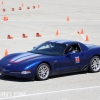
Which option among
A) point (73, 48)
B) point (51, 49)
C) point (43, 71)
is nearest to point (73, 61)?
point (73, 48)

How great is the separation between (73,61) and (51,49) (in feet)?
2.84

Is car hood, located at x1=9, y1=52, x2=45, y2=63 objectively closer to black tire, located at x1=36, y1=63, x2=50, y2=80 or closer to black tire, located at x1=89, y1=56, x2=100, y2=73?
black tire, located at x1=36, y1=63, x2=50, y2=80

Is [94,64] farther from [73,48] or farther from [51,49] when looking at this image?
[51,49]

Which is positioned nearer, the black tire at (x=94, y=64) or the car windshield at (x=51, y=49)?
the car windshield at (x=51, y=49)

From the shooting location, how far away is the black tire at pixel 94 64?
14.3 meters

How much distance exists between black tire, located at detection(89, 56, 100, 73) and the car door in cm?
31

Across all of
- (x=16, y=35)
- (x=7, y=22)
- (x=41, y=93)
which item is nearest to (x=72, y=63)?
(x=41, y=93)

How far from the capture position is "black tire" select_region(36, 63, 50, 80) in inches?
500

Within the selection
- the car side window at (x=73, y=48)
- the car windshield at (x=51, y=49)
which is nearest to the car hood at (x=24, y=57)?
the car windshield at (x=51, y=49)

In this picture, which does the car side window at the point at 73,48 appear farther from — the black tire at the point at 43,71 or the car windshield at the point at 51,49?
the black tire at the point at 43,71

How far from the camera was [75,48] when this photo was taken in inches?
556

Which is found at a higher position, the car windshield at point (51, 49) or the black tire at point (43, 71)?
the car windshield at point (51, 49)

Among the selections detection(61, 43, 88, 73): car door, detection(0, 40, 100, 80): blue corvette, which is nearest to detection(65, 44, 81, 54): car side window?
detection(0, 40, 100, 80): blue corvette

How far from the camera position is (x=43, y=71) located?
12805 millimetres
